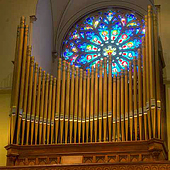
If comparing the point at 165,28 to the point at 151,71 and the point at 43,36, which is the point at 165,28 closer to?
the point at 151,71

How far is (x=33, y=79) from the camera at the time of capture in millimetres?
Result: 13102

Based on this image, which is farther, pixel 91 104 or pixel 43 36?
pixel 43 36

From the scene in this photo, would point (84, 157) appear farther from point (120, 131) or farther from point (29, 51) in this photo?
point (29, 51)

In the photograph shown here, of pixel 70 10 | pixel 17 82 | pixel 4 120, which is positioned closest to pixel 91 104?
pixel 17 82

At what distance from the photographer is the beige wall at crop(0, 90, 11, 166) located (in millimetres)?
13055

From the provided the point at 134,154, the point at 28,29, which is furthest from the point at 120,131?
the point at 28,29

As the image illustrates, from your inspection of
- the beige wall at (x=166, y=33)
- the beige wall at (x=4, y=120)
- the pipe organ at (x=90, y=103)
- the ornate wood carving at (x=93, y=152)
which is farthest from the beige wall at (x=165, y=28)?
the beige wall at (x=4, y=120)

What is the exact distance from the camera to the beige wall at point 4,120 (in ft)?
42.8

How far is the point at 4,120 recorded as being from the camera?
13422mm

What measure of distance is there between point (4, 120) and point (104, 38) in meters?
4.59

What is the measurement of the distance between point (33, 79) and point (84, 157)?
2559 mm

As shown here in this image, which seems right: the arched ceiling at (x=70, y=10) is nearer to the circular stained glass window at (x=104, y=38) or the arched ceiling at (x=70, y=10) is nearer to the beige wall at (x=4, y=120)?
the circular stained glass window at (x=104, y=38)

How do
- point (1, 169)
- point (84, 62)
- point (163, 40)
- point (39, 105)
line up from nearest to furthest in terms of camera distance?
point (1, 169)
point (39, 105)
point (163, 40)
point (84, 62)

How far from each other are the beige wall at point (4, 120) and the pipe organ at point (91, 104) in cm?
103
